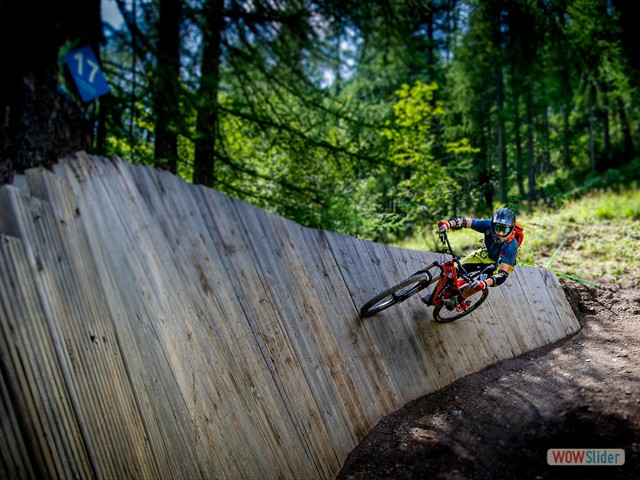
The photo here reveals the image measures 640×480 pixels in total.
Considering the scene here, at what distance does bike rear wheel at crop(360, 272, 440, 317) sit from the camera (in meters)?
3.94

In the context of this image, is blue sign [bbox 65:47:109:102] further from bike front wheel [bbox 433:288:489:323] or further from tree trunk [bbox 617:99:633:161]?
tree trunk [bbox 617:99:633:161]

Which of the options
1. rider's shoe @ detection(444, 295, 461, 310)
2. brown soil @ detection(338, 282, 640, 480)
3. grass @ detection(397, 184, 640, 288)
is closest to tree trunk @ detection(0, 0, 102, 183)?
brown soil @ detection(338, 282, 640, 480)

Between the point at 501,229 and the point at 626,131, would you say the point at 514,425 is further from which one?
the point at 626,131

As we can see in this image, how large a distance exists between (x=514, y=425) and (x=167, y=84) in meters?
5.49

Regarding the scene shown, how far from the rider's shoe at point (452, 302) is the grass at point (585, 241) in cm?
291

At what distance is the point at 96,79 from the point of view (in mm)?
3395

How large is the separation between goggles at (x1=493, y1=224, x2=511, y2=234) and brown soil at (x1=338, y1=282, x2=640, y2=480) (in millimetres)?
1694

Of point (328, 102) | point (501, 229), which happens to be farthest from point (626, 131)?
point (501, 229)

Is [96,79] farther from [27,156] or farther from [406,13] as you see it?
[406,13]

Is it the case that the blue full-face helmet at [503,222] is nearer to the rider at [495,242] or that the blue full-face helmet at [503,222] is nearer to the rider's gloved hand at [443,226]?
the rider at [495,242]

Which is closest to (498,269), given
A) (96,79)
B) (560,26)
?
(96,79)

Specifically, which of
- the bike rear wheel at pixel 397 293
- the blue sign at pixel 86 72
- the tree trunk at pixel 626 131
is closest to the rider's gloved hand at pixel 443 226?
the bike rear wheel at pixel 397 293

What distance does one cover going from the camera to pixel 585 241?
867cm

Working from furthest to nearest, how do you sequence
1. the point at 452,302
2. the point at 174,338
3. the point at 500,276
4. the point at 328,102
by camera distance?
1. the point at 328,102
2. the point at 452,302
3. the point at 500,276
4. the point at 174,338
